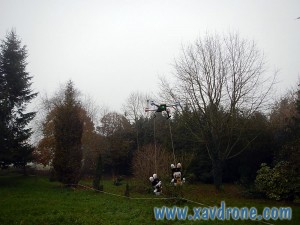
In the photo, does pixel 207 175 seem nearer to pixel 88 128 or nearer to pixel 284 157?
pixel 284 157

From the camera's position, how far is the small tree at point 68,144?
61.2 feet

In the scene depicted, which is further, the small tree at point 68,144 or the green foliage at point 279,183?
the small tree at point 68,144

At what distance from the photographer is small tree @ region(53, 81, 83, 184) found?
1864 centimetres

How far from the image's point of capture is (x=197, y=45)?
18688 mm

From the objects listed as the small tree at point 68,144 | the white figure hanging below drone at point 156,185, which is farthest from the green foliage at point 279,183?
the small tree at point 68,144

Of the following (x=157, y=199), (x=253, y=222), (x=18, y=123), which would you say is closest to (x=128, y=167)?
(x=18, y=123)

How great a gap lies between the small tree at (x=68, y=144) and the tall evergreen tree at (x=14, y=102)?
11.3 feet

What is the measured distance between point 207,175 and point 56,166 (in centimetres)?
1269

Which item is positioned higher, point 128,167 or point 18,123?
point 18,123

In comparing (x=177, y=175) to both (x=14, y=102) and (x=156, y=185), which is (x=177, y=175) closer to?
(x=156, y=185)

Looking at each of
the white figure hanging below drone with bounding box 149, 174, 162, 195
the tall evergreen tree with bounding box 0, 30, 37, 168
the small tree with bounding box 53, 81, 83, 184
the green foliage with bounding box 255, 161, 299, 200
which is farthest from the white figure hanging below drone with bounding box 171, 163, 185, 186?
the tall evergreen tree with bounding box 0, 30, 37, 168

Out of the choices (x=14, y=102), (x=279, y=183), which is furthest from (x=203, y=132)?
(x=14, y=102)

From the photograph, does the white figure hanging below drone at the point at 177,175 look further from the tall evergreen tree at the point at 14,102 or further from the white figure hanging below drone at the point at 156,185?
the tall evergreen tree at the point at 14,102

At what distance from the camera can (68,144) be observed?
1942 cm
